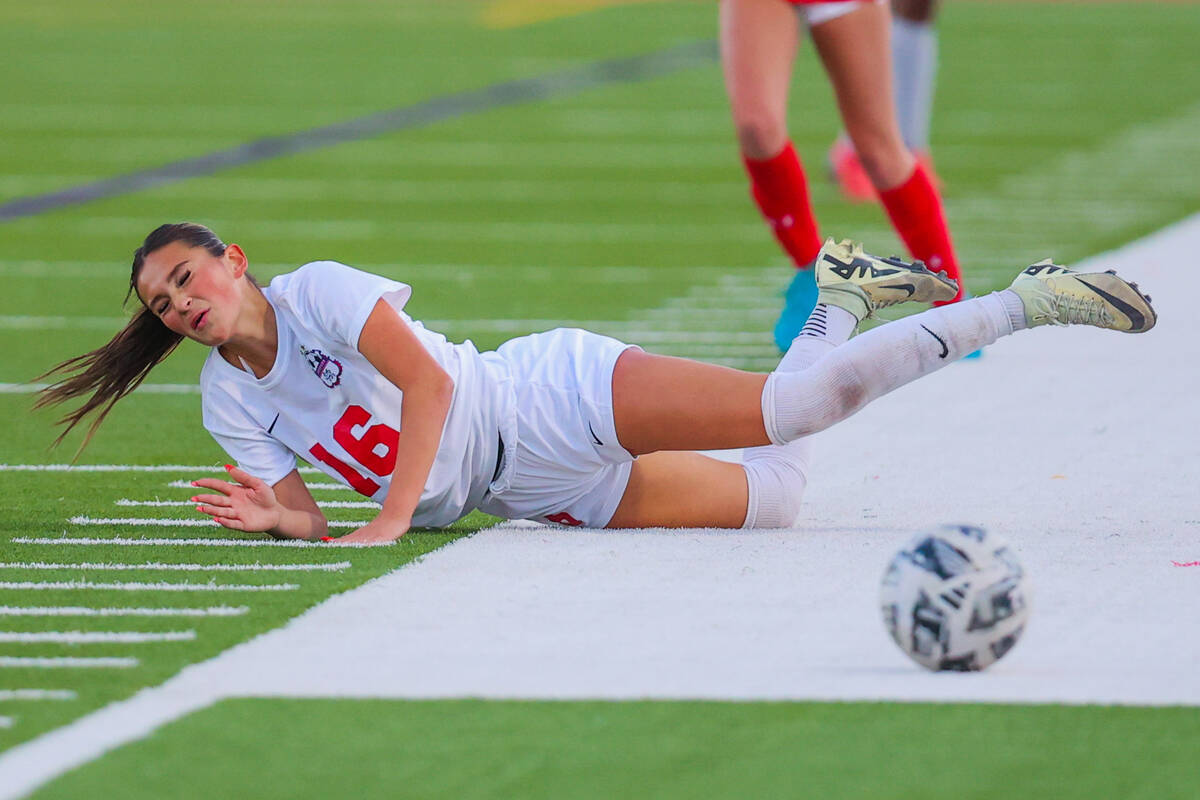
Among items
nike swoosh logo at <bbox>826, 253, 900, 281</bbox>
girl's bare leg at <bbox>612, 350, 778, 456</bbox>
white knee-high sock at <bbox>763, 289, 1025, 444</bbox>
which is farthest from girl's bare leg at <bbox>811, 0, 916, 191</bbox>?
girl's bare leg at <bbox>612, 350, 778, 456</bbox>

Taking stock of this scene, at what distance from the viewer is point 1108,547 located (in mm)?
4910

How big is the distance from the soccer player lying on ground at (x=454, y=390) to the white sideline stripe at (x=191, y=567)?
16 centimetres

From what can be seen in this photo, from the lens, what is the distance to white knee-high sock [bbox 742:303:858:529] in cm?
525

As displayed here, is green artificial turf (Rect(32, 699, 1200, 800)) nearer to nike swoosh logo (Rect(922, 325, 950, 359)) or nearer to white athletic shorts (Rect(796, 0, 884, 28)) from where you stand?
nike swoosh logo (Rect(922, 325, 950, 359))

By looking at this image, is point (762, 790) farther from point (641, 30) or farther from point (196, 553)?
point (641, 30)

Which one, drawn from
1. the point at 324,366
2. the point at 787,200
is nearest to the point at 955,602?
the point at 324,366

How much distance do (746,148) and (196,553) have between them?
2.88m

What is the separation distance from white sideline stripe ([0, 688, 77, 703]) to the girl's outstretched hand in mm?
1047

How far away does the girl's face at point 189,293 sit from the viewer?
4871 millimetres

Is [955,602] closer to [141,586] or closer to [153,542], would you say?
[141,586]

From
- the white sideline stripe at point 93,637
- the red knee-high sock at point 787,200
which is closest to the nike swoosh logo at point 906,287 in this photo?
the red knee-high sock at point 787,200

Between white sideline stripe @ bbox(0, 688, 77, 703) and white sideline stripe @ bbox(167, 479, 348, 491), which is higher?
white sideline stripe @ bbox(0, 688, 77, 703)

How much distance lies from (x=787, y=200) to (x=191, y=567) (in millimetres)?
3100

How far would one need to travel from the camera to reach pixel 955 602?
3775 mm
